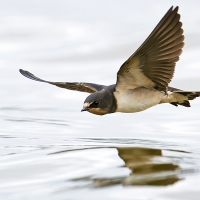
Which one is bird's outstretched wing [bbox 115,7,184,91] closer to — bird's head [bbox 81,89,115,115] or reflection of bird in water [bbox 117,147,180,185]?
bird's head [bbox 81,89,115,115]

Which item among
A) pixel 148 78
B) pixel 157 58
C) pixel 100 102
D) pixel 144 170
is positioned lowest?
pixel 144 170

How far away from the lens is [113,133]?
7.72m

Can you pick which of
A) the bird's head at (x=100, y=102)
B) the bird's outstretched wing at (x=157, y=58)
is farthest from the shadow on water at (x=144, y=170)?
the bird's outstretched wing at (x=157, y=58)

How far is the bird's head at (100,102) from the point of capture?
6562 millimetres

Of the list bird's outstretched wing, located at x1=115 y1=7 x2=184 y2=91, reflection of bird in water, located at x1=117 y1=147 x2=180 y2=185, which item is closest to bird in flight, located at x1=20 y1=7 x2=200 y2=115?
bird's outstretched wing, located at x1=115 y1=7 x2=184 y2=91

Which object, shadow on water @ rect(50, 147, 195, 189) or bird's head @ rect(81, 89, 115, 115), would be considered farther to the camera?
bird's head @ rect(81, 89, 115, 115)

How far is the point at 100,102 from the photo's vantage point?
6.61 meters

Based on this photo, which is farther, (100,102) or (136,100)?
(136,100)

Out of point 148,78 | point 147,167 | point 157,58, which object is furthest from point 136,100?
point 147,167

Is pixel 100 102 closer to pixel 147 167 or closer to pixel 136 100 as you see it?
pixel 136 100

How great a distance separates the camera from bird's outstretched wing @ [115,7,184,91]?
6016 mm

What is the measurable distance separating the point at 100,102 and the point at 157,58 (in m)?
0.62

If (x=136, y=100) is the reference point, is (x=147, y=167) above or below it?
below

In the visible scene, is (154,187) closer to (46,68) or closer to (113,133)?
(113,133)
